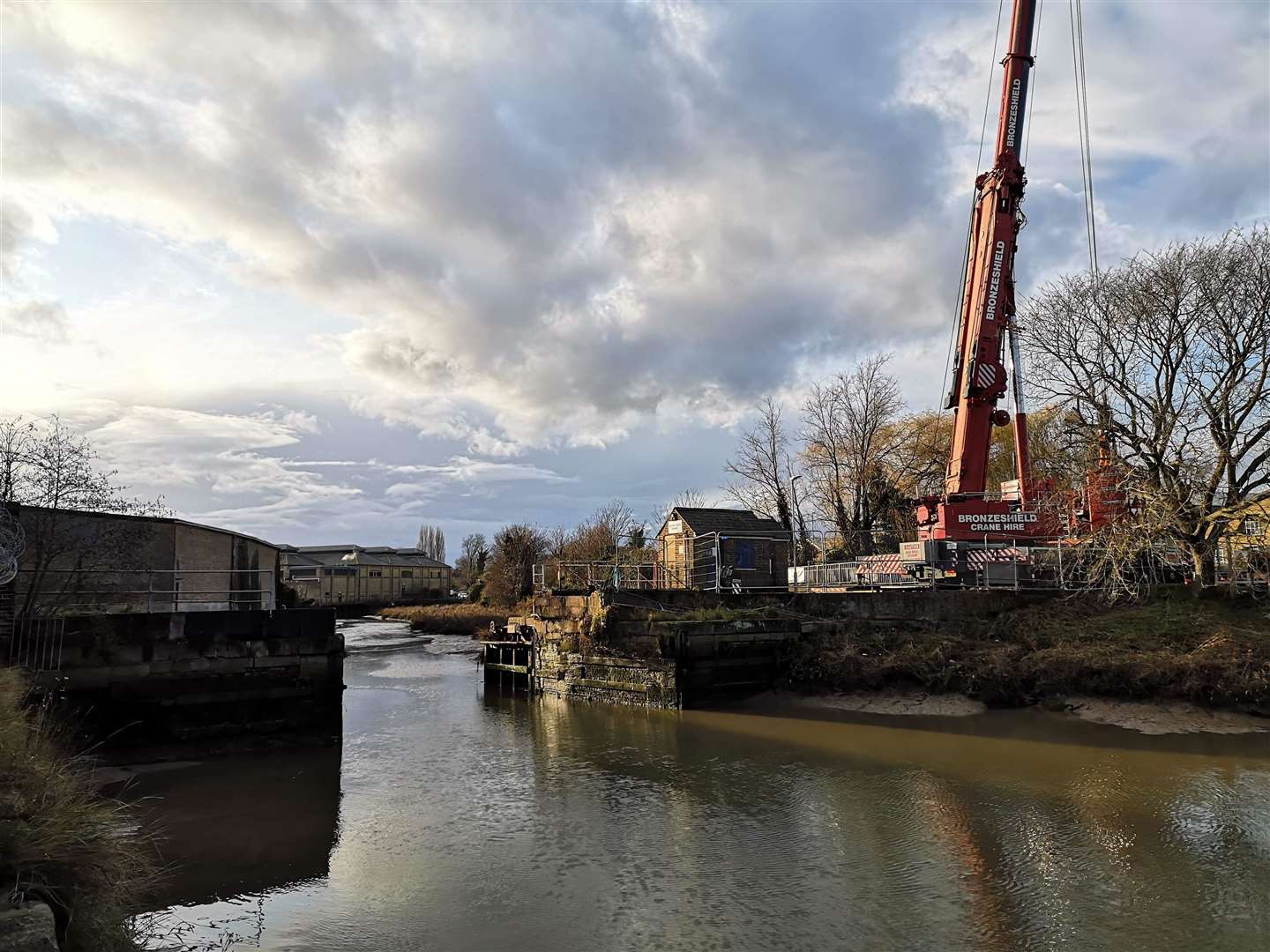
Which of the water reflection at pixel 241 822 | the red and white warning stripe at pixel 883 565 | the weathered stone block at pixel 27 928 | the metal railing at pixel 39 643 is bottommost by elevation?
the water reflection at pixel 241 822

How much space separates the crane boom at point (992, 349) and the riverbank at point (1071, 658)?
263 centimetres

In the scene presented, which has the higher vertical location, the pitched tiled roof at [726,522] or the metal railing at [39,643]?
the pitched tiled roof at [726,522]

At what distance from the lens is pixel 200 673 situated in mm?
15211

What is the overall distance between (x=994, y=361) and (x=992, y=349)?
299 millimetres

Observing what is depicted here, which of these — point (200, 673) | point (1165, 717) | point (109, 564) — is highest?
point (109, 564)

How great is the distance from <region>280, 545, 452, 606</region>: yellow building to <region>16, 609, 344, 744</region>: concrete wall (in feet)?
243

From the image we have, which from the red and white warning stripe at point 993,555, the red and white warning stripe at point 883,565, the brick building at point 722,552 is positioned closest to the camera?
the red and white warning stripe at point 993,555

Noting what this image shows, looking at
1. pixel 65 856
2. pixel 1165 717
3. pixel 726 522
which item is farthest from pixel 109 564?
pixel 726 522

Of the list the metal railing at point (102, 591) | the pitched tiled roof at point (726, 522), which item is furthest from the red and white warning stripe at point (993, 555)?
the metal railing at point (102, 591)

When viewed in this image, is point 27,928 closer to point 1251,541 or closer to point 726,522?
point 1251,541

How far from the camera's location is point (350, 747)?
15734mm

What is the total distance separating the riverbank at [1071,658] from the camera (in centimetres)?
1523

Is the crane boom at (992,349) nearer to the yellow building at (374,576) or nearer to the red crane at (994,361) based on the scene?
the red crane at (994,361)

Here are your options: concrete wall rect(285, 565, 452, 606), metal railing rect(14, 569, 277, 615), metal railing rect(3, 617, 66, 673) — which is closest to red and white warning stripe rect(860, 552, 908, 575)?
metal railing rect(14, 569, 277, 615)
